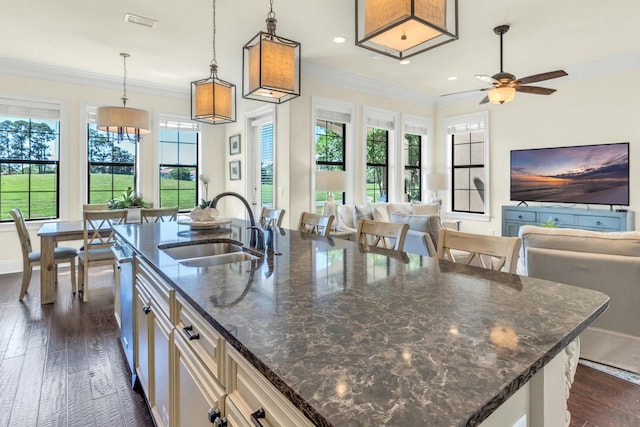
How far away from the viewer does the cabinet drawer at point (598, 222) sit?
4594mm

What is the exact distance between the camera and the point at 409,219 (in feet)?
11.5

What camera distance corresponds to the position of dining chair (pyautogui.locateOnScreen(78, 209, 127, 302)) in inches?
140

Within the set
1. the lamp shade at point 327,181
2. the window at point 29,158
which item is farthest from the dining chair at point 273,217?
the window at point 29,158

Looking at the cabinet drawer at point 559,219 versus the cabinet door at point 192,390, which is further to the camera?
the cabinet drawer at point 559,219

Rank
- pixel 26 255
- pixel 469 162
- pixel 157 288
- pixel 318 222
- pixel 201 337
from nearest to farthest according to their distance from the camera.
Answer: pixel 201 337 → pixel 157 288 → pixel 318 222 → pixel 26 255 → pixel 469 162

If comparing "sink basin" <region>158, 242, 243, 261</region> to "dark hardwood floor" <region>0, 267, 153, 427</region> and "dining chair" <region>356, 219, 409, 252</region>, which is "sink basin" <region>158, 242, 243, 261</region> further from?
"dark hardwood floor" <region>0, 267, 153, 427</region>

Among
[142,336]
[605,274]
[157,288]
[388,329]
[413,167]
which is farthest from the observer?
[413,167]

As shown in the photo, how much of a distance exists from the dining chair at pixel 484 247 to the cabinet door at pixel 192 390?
3.92 ft

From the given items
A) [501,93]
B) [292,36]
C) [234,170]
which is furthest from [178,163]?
[501,93]

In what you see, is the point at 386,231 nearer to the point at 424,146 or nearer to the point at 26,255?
the point at 26,255

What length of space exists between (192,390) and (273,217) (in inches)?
85.3

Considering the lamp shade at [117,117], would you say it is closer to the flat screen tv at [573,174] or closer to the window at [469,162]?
the window at [469,162]

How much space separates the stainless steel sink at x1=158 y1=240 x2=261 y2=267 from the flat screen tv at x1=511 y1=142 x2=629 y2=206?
5.30 meters

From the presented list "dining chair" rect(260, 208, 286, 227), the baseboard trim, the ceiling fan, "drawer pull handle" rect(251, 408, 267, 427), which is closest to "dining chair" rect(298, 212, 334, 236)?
"dining chair" rect(260, 208, 286, 227)
